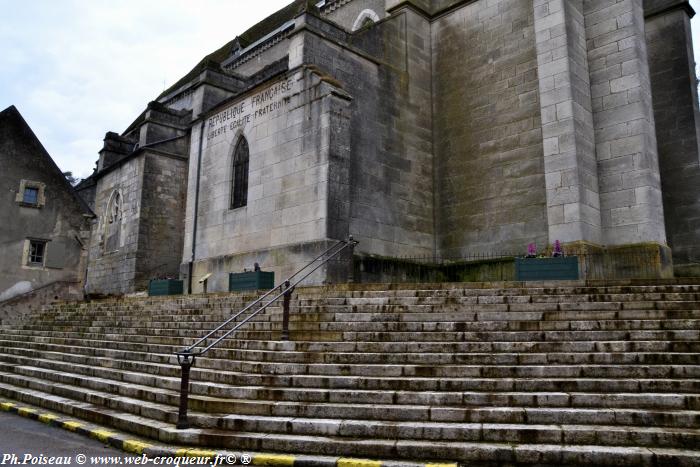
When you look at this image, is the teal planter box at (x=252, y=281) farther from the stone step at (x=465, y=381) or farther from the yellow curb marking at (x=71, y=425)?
the yellow curb marking at (x=71, y=425)

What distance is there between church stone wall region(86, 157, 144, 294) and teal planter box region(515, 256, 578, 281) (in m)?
15.9

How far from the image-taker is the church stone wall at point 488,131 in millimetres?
14688

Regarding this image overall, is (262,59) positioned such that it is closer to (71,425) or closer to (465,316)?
(465,316)

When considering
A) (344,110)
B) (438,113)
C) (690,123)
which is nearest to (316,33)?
(344,110)

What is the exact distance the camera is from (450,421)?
5.72 m

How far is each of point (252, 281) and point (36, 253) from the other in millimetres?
10477

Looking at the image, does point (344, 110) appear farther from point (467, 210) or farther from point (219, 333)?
point (219, 333)

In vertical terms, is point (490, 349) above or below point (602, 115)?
below

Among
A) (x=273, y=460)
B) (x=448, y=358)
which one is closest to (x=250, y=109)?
(x=448, y=358)

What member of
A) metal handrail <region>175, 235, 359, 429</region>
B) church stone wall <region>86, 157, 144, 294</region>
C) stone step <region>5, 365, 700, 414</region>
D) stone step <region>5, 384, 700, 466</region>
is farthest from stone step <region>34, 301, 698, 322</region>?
church stone wall <region>86, 157, 144, 294</region>

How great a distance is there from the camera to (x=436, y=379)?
6422mm

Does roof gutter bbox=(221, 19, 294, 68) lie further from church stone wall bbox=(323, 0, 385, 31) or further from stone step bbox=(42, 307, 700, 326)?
stone step bbox=(42, 307, 700, 326)

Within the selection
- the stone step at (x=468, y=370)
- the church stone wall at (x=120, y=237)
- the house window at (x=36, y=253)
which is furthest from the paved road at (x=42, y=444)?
the church stone wall at (x=120, y=237)

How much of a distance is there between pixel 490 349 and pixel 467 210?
9324 millimetres
